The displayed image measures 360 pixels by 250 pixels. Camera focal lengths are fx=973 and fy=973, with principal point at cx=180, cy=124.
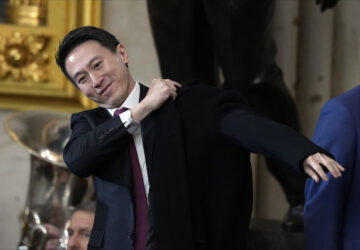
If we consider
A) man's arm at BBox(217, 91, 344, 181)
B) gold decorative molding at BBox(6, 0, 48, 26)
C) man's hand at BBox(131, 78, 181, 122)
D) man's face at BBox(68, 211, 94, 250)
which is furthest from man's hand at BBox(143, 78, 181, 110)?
gold decorative molding at BBox(6, 0, 48, 26)

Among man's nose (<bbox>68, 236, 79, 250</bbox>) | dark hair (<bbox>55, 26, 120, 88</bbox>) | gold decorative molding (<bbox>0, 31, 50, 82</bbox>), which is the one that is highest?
dark hair (<bbox>55, 26, 120, 88</bbox>)

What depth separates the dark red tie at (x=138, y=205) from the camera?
5.95 ft

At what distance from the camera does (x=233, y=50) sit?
2932 millimetres

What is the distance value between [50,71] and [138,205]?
2.35 m

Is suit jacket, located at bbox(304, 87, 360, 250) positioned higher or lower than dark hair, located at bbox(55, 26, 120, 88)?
lower

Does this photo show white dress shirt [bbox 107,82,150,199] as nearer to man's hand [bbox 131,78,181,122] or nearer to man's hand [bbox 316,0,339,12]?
man's hand [bbox 131,78,181,122]

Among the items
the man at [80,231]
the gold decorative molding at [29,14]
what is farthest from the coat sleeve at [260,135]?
the gold decorative molding at [29,14]

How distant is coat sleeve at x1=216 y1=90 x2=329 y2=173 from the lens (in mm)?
1686

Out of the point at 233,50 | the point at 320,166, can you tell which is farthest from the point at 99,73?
the point at 233,50

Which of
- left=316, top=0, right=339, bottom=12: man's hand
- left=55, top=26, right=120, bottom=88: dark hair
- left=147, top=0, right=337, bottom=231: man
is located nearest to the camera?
left=55, top=26, right=120, bottom=88: dark hair

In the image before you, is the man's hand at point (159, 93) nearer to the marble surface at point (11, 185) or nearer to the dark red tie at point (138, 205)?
the dark red tie at point (138, 205)

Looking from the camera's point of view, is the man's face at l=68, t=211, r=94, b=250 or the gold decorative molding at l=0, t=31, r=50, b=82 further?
the gold decorative molding at l=0, t=31, r=50, b=82

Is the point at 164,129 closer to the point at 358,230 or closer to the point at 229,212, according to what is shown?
the point at 229,212

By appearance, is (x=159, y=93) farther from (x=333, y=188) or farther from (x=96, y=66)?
(x=333, y=188)
